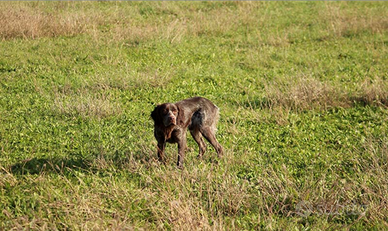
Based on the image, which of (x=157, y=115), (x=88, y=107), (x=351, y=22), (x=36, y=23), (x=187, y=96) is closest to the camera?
(x=157, y=115)

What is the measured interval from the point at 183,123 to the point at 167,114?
1.78ft

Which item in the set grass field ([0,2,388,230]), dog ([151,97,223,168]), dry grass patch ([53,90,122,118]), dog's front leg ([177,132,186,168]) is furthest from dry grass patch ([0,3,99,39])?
dog's front leg ([177,132,186,168])

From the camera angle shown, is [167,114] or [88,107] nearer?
[167,114]

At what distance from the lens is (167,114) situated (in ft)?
21.5

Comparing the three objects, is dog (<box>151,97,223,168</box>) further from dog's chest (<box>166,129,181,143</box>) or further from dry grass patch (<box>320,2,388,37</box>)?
dry grass patch (<box>320,2,388,37</box>)

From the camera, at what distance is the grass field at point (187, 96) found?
5859mm

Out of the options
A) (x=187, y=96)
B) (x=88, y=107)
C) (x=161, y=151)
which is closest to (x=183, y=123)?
(x=161, y=151)

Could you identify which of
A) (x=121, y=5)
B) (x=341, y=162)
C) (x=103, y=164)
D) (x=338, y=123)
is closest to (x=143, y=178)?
(x=103, y=164)

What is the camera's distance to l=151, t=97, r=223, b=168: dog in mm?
6625

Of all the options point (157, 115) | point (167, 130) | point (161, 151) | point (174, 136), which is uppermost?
point (157, 115)

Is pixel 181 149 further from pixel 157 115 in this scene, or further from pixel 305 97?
pixel 305 97

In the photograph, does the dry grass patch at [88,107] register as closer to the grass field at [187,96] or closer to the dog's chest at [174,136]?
the grass field at [187,96]

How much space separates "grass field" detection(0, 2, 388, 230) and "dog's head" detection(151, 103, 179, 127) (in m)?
0.54

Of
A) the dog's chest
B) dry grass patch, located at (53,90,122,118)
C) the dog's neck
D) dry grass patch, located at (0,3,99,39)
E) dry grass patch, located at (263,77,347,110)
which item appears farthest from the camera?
dry grass patch, located at (0,3,99,39)
